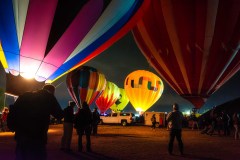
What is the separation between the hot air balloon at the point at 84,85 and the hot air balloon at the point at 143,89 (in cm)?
643

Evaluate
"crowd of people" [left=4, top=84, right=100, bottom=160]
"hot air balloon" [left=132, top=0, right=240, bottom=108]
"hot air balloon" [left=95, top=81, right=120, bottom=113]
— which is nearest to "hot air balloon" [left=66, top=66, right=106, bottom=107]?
"hot air balloon" [left=132, top=0, right=240, bottom=108]

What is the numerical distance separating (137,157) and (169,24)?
1131 centimetres

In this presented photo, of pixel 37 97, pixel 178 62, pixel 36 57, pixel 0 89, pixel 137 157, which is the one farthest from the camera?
pixel 0 89

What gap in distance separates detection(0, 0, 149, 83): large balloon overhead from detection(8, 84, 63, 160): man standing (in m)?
6.71

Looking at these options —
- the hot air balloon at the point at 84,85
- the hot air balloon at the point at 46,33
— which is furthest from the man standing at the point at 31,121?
the hot air balloon at the point at 84,85

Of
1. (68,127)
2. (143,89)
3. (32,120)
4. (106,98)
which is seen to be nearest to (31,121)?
(32,120)

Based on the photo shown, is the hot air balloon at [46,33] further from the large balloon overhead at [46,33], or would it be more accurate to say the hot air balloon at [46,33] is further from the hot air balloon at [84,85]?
the hot air balloon at [84,85]

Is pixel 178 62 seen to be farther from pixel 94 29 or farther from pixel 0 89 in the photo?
pixel 0 89

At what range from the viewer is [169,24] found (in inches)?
742

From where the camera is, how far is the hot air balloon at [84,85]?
81.9 ft

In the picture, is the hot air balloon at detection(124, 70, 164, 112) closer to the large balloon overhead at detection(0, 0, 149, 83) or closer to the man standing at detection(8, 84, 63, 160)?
the large balloon overhead at detection(0, 0, 149, 83)

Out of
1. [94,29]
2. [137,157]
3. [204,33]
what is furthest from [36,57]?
[204,33]

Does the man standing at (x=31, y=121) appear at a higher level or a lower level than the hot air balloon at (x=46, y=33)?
lower

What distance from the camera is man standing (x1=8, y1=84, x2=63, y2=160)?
445 cm
